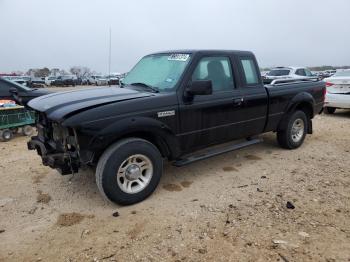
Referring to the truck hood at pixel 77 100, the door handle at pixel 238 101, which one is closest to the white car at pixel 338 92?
the door handle at pixel 238 101

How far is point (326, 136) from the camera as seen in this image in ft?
24.5

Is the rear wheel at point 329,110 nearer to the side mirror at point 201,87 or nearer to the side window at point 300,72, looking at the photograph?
the side window at point 300,72

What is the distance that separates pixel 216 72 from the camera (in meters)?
4.77

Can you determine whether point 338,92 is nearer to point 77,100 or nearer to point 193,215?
point 193,215

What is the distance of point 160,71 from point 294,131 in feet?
10.5

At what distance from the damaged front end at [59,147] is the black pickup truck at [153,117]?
0.04 ft

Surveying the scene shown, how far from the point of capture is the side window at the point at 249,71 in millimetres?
5172

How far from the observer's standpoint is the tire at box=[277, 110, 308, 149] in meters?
6.00

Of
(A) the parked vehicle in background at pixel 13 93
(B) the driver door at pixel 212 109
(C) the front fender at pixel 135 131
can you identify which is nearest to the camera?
(C) the front fender at pixel 135 131

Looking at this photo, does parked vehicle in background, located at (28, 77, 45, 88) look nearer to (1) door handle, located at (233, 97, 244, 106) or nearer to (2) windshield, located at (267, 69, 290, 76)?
(2) windshield, located at (267, 69, 290, 76)

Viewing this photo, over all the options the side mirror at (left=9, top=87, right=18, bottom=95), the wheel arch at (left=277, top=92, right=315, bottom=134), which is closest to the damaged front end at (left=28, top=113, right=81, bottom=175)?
the wheel arch at (left=277, top=92, right=315, bottom=134)

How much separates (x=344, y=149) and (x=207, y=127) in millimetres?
3417

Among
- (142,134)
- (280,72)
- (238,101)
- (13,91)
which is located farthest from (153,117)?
(280,72)

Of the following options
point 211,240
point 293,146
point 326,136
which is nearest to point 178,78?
point 211,240
